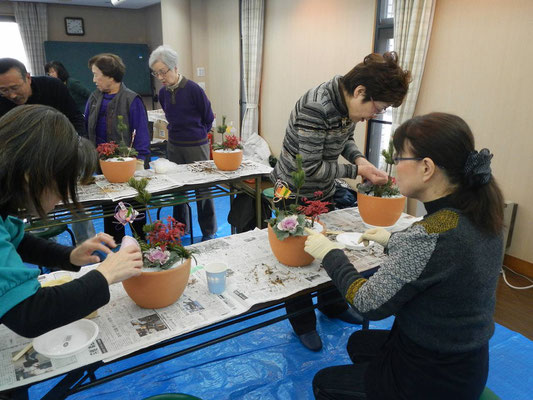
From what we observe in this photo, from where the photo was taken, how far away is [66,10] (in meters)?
7.58

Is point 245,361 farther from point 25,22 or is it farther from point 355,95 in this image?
point 25,22

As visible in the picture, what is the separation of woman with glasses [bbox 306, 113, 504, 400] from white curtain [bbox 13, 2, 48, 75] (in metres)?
8.47

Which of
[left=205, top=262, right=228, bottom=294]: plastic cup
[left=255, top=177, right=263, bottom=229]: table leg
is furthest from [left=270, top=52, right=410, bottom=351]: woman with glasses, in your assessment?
[left=255, top=177, right=263, bottom=229]: table leg

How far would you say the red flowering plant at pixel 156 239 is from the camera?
1.12 metres

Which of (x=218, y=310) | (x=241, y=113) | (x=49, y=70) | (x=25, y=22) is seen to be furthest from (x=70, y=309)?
(x=25, y=22)

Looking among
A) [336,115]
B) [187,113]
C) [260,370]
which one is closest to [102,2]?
[187,113]

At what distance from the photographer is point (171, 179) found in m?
2.56

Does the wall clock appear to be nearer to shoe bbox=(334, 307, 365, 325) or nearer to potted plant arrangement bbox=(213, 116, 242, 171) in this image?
potted plant arrangement bbox=(213, 116, 242, 171)

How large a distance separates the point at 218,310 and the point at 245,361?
2.88 feet

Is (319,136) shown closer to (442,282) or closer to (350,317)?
(442,282)

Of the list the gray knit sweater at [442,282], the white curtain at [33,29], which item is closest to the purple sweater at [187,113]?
the gray knit sweater at [442,282]

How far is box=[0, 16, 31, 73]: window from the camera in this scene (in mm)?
7246

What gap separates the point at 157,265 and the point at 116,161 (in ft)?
4.56

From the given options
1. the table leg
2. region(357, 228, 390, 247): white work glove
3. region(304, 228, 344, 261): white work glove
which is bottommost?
the table leg
